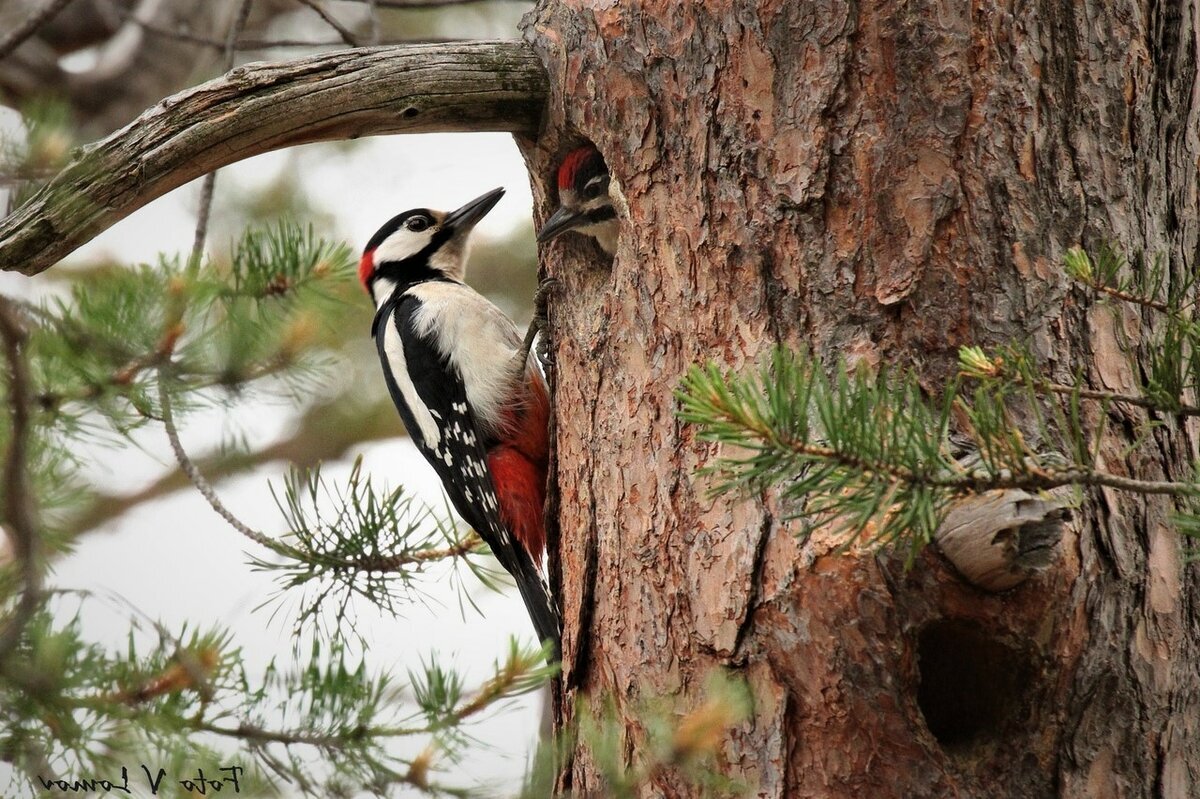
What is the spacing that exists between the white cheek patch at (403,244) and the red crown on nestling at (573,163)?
1.36m

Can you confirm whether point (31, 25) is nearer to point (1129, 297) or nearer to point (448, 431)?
point (448, 431)

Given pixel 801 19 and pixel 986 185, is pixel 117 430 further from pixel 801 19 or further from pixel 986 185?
pixel 986 185

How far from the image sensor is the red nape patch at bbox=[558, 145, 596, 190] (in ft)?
8.57

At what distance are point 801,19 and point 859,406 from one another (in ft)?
3.27

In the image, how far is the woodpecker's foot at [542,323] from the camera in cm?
278

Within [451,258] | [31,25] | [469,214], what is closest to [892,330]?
[469,214]

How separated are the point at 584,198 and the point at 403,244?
4.97 ft

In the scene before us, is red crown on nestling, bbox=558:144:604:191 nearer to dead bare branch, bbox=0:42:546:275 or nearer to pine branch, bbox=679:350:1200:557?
dead bare branch, bbox=0:42:546:275

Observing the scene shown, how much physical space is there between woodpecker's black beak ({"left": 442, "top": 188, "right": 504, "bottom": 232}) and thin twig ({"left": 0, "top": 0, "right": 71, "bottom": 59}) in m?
1.26

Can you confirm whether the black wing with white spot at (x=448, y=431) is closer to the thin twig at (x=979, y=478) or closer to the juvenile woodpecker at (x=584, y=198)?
the juvenile woodpecker at (x=584, y=198)

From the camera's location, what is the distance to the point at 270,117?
7.15 feet

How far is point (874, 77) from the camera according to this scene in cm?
208

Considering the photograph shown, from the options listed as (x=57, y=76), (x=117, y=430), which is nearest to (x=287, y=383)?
(x=117, y=430)

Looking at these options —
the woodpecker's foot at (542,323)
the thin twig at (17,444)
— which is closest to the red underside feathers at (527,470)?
the woodpecker's foot at (542,323)
